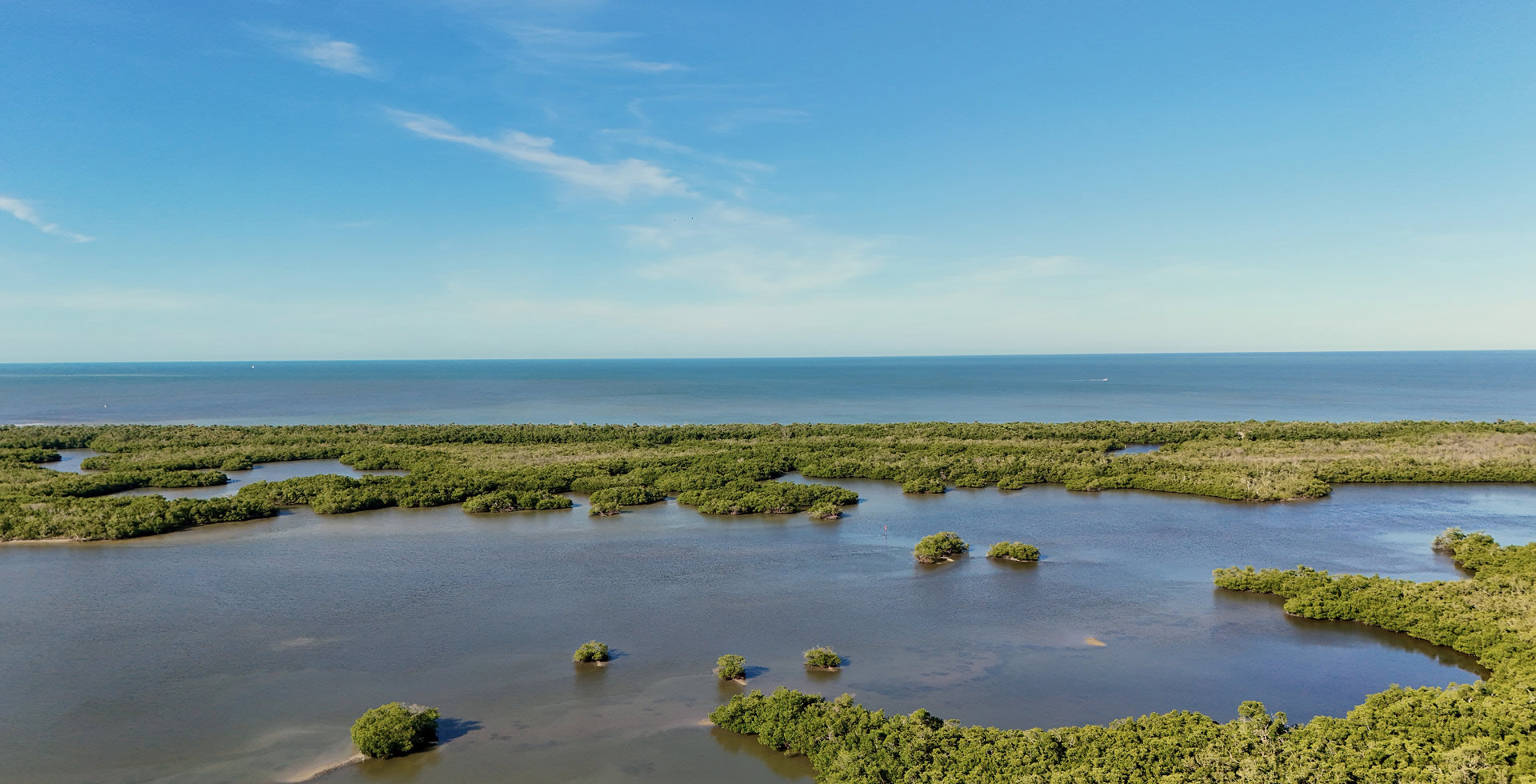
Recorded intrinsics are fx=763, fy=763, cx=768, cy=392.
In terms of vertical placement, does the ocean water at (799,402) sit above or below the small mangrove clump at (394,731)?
above

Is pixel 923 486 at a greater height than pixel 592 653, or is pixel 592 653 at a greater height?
pixel 923 486

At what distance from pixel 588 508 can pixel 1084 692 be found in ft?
93.4

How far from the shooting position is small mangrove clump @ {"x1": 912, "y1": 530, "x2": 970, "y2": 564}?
3048 cm

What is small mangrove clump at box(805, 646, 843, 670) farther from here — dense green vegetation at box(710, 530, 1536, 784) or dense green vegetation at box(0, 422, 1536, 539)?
dense green vegetation at box(0, 422, 1536, 539)

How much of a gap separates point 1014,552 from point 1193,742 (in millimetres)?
15338

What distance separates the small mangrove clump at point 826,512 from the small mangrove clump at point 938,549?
7301 millimetres

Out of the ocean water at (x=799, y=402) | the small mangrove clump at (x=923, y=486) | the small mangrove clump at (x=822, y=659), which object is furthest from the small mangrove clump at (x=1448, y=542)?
the ocean water at (x=799, y=402)

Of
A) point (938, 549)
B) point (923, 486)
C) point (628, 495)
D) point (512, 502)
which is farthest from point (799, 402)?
point (938, 549)

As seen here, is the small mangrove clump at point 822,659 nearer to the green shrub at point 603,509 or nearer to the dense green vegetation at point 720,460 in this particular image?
the dense green vegetation at point 720,460

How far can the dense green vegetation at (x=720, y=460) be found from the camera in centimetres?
4131

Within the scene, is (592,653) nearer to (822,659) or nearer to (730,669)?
(730,669)

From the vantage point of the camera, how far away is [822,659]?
20672 millimetres

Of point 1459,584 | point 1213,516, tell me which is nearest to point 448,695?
point 1459,584

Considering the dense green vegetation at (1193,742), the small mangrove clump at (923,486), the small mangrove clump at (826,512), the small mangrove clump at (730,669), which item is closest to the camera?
the dense green vegetation at (1193,742)
